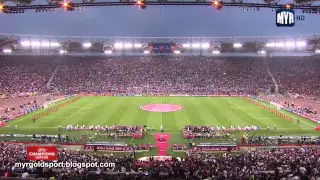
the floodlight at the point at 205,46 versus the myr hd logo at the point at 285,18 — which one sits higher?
the floodlight at the point at 205,46

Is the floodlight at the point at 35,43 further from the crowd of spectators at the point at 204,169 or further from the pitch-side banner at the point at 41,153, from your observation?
the pitch-side banner at the point at 41,153

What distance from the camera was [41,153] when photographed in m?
18.8

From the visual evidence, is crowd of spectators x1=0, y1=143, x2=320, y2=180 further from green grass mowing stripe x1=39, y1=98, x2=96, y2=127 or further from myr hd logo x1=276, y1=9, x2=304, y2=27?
green grass mowing stripe x1=39, y1=98, x2=96, y2=127

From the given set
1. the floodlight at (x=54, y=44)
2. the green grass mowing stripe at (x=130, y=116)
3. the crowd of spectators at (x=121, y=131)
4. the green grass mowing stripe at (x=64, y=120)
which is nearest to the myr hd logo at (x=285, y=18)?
the crowd of spectators at (x=121, y=131)

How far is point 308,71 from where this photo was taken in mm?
90062

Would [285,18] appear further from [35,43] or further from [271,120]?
[35,43]

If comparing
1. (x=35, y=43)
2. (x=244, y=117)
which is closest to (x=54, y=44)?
(x=35, y=43)

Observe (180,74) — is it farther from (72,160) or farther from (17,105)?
(72,160)

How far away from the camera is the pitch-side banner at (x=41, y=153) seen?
735 inches

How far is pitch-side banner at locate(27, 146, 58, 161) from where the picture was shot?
18672 mm

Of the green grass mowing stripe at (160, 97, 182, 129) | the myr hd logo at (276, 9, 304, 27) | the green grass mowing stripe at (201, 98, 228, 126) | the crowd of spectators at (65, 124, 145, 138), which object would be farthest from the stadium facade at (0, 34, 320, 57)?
the myr hd logo at (276, 9, 304, 27)

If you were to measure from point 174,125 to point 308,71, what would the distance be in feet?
215

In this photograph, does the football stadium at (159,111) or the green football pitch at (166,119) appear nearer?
the football stadium at (159,111)

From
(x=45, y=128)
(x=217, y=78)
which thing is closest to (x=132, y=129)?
(x=45, y=128)
